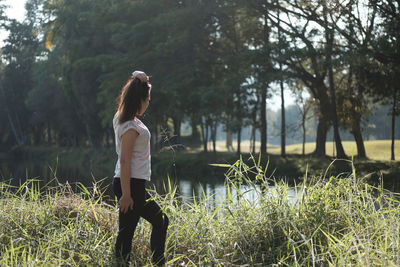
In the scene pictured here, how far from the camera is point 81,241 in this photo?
4.12m

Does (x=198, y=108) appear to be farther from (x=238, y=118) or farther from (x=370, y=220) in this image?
(x=370, y=220)

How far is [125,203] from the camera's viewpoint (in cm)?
356

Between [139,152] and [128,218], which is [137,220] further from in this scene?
[139,152]

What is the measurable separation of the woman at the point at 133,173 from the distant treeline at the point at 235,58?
1040 centimetres

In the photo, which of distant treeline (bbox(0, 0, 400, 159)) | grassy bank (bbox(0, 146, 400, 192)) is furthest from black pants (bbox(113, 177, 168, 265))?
distant treeline (bbox(0, 0, 400, 159))

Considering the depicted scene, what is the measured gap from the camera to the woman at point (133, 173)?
355 centimetres

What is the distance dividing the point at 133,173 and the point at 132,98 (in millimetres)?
624

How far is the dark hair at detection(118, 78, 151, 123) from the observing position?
367cm

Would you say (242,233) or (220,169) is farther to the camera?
(220,169)

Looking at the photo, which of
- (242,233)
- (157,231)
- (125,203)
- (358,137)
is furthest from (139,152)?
(358,137)

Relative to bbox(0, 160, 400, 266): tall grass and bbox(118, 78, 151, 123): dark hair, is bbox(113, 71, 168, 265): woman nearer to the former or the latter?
bbox(118, 78, 151, 123): dark hair

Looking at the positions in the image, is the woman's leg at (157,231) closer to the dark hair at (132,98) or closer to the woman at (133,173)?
the woman at (133,173)

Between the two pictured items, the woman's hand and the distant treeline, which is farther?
the distant treeline

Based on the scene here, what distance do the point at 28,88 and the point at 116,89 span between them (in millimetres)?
23071
